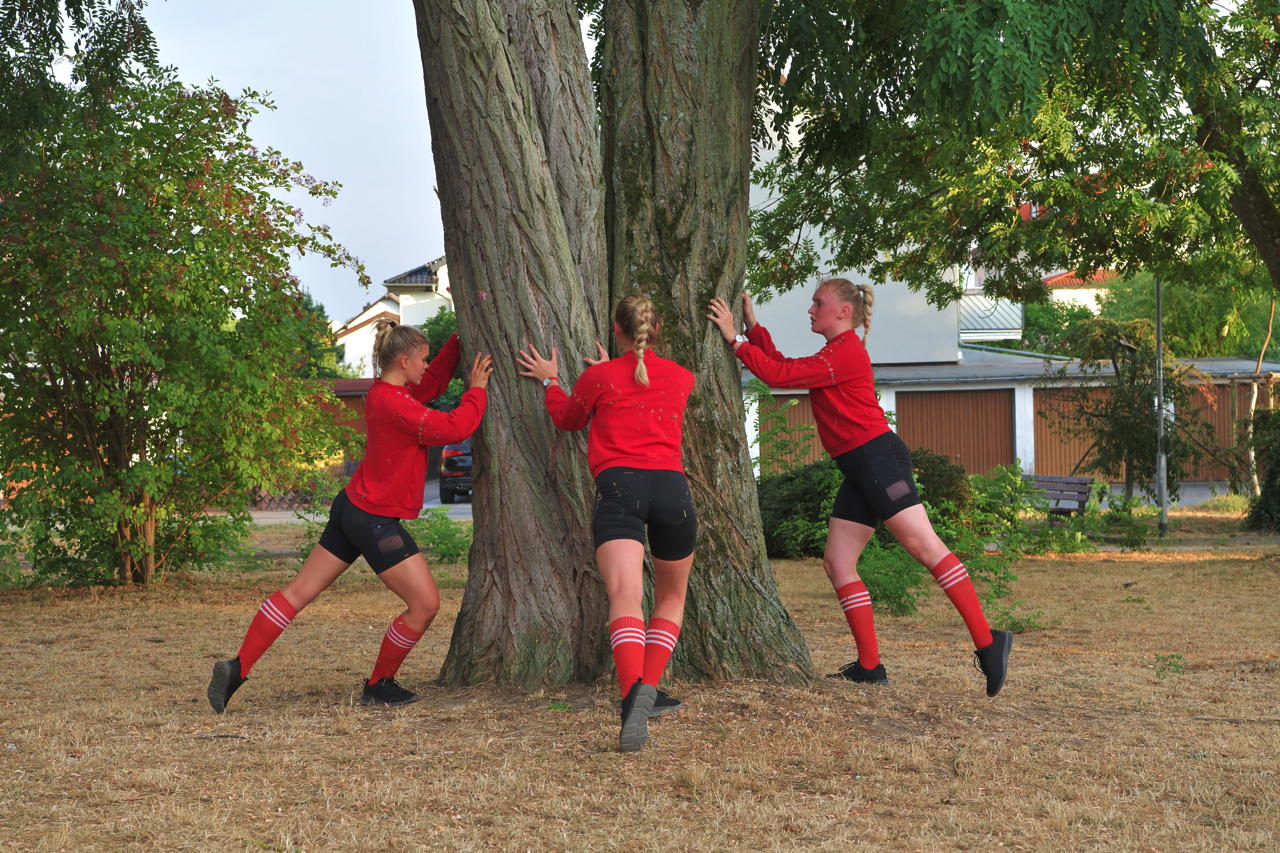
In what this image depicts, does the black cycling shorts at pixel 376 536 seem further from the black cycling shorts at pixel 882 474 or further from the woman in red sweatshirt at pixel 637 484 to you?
the black cycling shorts at pixel 882 474

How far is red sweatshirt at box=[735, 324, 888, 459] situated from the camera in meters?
5.38

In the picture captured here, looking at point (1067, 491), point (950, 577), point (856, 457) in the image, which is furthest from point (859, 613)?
Answer: point (1067, 491)

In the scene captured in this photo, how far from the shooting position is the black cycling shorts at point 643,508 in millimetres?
4699

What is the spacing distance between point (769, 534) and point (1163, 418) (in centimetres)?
792

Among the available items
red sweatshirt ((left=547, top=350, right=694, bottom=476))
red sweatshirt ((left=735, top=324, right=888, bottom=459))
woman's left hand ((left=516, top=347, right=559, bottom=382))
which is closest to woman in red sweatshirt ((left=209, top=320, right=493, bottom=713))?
woman's left hand ((left=516, top=347, right=559, bottom=382))

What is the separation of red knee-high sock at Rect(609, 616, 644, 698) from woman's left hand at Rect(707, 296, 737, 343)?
1.51 m

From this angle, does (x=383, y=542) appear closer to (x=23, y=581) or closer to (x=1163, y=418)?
(x=23, y=581)

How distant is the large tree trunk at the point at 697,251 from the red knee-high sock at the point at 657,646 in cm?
74

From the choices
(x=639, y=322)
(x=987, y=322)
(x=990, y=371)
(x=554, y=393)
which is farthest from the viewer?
(x=987, y=322)

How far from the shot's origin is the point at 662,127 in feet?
18.7

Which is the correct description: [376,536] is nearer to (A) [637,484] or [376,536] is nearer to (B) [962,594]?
(A) [637,484]

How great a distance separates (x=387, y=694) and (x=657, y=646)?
56.1 inches

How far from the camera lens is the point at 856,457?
547 centimetres

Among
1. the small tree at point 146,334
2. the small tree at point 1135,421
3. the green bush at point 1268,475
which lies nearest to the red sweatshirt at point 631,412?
the small tree at point 146,334
